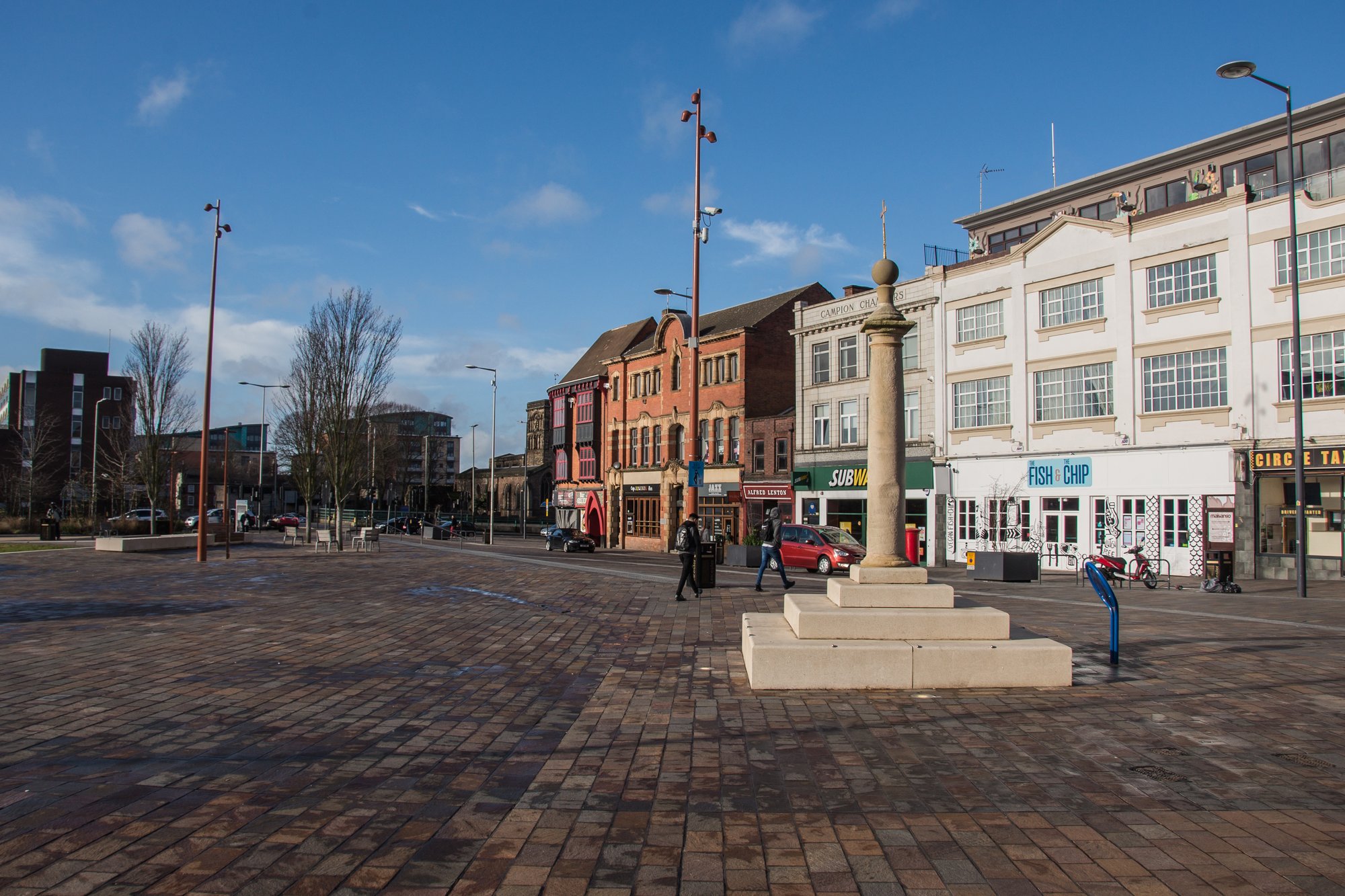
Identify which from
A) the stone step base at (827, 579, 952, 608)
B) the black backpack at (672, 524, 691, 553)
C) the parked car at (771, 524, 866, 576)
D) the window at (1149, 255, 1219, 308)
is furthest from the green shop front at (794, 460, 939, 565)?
the stone step base at (827, 579, 952, 608)

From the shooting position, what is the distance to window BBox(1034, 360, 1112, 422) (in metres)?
29.7

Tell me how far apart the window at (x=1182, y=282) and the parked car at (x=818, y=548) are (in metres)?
12.1

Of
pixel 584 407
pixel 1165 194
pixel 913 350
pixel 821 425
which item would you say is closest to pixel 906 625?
pixel 913 350

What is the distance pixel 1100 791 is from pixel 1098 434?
26.8 metres

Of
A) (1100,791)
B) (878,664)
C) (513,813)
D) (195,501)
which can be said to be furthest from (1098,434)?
(195,501)

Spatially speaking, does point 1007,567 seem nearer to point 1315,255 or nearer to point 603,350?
point 1315,255

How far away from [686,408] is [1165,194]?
27383mm

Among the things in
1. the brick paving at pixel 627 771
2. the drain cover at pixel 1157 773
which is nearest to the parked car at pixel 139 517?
the brick paving at pixel 627 771

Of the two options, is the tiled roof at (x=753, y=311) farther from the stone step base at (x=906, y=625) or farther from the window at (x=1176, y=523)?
the stone step base at (x=906, y=625)

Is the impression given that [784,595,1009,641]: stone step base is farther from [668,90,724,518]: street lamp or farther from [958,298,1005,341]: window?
[958,298,1005,341]: window

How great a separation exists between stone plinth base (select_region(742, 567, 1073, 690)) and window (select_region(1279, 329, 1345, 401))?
2033cm

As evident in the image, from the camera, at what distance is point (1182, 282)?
27.6 m

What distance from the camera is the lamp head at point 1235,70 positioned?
62.1ft

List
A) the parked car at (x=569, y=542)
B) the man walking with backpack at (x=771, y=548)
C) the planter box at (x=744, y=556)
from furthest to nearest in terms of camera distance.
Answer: the parked car at (x=569, y=542)
the planter box at (x=744, y=556)
the man walking with backpack at (x=771, y=548)
